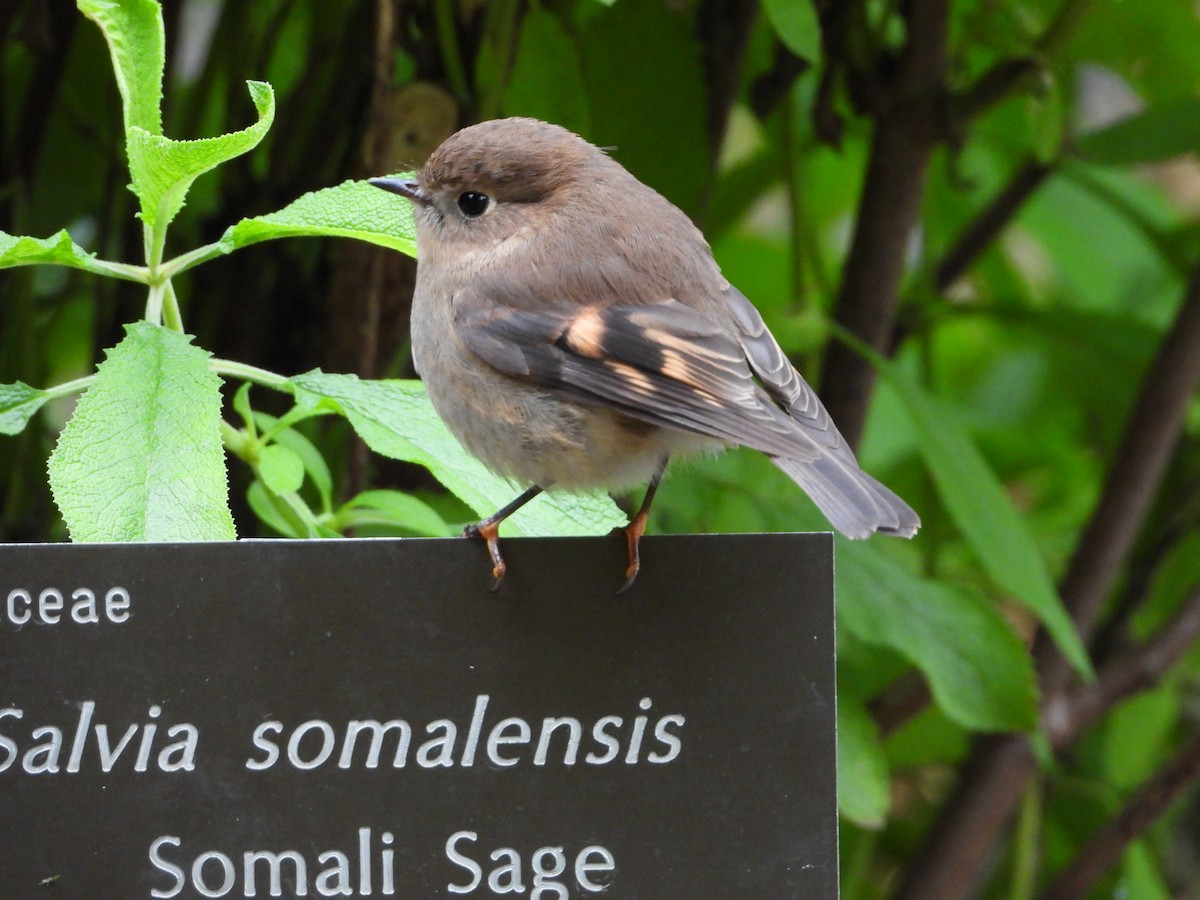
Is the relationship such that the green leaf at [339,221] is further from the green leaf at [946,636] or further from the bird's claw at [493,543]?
the green leaf at [946,636]

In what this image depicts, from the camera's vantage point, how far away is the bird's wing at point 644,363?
1222 millimetres

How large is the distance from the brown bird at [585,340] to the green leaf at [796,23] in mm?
204

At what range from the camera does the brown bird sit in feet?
4.03

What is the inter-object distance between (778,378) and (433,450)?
0.33m

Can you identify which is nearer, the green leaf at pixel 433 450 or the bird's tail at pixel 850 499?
the bird's tail at pixel 850 499

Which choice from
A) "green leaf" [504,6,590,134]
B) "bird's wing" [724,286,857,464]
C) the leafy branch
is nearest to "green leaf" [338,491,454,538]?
the leafy branch

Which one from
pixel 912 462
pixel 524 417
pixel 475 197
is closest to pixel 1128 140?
pixel 912 462

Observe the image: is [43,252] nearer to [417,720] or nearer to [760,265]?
[417,720]

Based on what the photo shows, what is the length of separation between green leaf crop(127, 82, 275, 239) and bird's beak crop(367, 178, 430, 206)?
0.79 ft

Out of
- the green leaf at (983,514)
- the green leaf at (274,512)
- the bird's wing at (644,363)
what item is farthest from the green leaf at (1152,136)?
the green leaf at (274,512)

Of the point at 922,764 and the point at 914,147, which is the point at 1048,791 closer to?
the point at 922,764

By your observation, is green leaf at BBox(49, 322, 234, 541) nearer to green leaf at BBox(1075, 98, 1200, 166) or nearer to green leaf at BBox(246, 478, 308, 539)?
green leaf at BBox(246, 478, 308, 539)

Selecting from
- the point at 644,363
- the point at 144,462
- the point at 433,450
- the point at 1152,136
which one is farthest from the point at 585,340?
the point at 1152,136

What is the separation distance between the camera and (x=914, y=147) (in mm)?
1997
